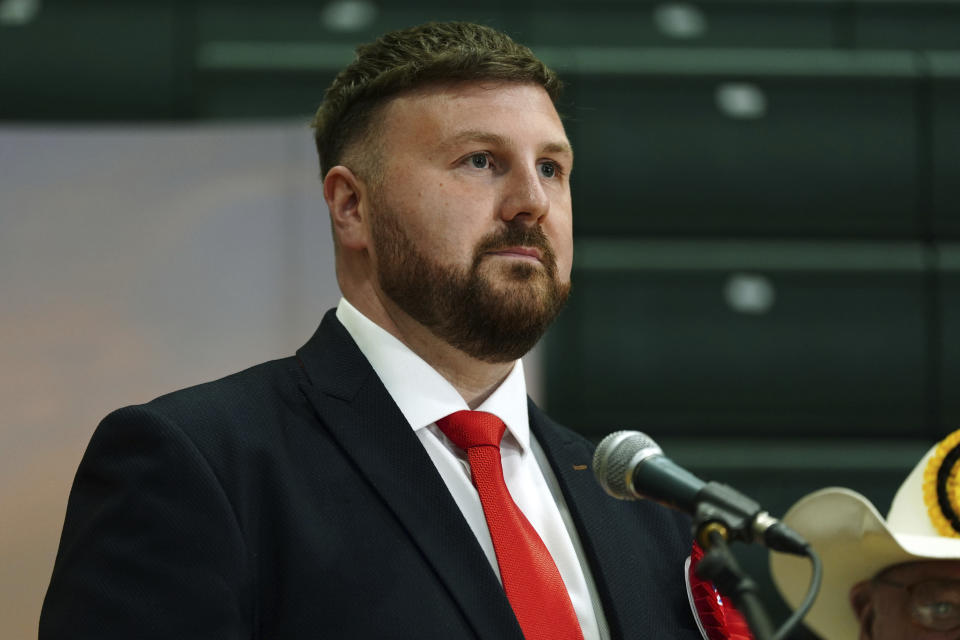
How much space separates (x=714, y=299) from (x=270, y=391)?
160 centimetres

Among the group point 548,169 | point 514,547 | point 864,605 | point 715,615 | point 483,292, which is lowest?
point 864,605

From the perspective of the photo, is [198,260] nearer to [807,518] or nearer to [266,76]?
[266,76]

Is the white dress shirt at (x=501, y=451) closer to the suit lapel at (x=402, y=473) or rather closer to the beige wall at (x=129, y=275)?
the suit lapel at (x=402, y=473)

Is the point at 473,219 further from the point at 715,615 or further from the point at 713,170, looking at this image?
the point at 713,170

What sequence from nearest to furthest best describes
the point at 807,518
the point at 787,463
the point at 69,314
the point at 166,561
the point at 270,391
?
1. the point at 166,561
2. the point at 270,391
3. the point at 807,518
4. the point at 69,314
5. the point at 787,463

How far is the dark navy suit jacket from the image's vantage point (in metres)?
0.94

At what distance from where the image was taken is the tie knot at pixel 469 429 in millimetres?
1156

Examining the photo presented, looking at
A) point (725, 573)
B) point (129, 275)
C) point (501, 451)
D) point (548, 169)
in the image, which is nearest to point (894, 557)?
point (501, 451)

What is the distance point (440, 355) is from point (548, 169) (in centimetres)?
25

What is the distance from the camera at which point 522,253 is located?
117cm

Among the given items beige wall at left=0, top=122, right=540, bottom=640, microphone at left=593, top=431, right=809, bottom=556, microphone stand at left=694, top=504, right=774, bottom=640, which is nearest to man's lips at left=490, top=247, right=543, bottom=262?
microphone at left=593, top=431, right=809, bottom=556

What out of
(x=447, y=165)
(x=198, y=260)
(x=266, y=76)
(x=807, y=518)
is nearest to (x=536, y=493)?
(x=447, y=165)

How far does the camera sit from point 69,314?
225 cm

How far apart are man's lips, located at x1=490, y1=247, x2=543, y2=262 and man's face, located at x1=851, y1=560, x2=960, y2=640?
27.5 inches
